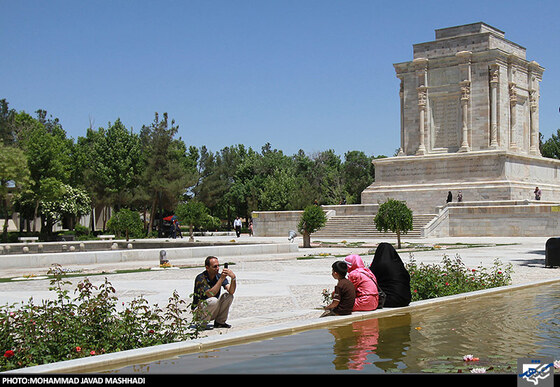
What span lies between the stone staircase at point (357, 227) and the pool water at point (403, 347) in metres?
27.0

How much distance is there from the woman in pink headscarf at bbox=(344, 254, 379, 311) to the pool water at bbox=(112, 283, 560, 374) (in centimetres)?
36

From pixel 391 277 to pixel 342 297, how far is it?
1.11 metres

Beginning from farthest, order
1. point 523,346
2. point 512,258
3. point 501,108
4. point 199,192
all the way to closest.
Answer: point 199,192
point 501,108
point 512,258
point 523,346

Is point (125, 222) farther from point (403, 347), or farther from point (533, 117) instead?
point (403, 347)

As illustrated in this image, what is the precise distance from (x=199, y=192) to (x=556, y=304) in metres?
61.2

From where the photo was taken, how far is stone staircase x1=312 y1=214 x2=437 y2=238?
123 feet

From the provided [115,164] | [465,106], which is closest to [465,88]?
[465,106]

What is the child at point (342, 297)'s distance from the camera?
9.16m

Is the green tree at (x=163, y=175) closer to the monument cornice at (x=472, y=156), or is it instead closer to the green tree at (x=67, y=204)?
the green tree at (x=67, y=204)

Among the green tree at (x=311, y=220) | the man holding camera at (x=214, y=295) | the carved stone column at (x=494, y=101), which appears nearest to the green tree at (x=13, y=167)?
the green tree at (x=311, y=220)

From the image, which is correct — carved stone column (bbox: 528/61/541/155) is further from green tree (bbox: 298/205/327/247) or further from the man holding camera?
the man holding camera

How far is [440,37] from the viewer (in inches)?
1889
